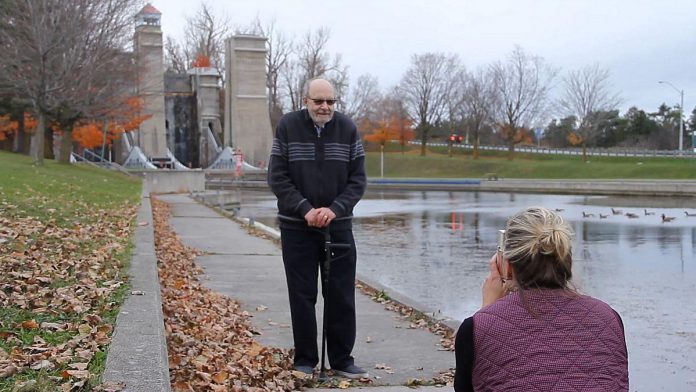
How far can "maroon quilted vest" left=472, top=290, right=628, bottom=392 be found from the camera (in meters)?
2.91

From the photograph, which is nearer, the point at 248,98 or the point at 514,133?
the point at 248,98

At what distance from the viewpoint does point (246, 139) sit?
7925cm

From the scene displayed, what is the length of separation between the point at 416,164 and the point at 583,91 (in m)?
18.6

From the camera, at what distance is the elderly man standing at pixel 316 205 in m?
5.76

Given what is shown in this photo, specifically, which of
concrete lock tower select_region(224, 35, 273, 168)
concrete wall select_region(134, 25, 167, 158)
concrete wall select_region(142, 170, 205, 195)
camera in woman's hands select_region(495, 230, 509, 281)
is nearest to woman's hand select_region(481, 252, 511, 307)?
camera in woman's hands select_region(495, 230, 509, 281)

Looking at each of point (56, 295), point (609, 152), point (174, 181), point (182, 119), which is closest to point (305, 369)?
point (56, 295)

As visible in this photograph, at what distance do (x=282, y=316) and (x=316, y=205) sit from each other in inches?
117

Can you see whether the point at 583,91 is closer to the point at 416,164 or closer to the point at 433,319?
the point at 416,164

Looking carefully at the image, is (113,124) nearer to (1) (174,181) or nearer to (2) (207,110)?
(1) (174,181)

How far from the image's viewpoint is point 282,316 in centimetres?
855

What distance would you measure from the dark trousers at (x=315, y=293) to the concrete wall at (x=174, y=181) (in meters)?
39.3

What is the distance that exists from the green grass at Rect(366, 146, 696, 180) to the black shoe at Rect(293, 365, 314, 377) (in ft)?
192

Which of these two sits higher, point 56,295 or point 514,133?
point 514,133

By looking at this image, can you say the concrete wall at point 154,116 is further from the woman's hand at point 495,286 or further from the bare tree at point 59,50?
the woman's hand at point 495,286
